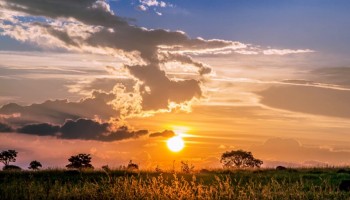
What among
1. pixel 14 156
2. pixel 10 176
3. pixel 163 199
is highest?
pixel 14 156

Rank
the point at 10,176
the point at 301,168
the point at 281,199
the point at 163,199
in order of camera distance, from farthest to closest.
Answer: the point at 301,168
the point at 10,176
the point at 281,199
the point at 163,199

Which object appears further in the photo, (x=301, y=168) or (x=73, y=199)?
(x=301, y=168)

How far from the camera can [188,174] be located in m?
41.4

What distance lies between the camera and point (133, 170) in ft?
145

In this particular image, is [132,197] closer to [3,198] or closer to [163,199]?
[163,199]

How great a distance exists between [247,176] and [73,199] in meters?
20.4

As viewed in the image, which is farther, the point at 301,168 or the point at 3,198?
the point at 301,168

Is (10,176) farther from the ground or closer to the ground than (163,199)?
farther from the ground

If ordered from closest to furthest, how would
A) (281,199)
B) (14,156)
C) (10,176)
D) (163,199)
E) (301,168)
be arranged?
(163,199) < (281,199) < (10,176) < (301,168) < (14,156)

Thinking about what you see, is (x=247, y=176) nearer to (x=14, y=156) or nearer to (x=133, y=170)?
(x=133, y=170)

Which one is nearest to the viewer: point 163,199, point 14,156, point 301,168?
point 163,199

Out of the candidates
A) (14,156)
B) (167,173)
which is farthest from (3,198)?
(14,156)

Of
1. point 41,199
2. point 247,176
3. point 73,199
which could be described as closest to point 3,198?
point 41,199

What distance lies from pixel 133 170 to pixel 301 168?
55.1ft
